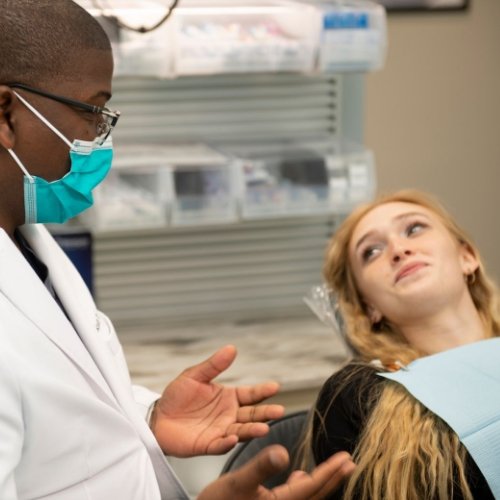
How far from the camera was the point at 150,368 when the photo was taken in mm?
2562

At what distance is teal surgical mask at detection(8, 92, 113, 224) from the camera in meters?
1.49

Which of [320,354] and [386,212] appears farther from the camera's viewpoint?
[320,354]

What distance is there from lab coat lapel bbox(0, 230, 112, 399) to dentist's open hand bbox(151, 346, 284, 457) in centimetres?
26

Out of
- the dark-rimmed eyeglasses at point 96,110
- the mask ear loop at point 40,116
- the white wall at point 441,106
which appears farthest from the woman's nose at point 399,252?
the white wall at point 441,106

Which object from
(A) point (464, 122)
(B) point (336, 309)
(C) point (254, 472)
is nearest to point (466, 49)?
(A) point (464, 122)

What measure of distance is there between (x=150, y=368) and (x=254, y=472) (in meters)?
1.25

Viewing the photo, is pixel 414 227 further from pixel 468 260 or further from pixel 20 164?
pixel 20 164

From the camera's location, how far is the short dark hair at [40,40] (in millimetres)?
1391

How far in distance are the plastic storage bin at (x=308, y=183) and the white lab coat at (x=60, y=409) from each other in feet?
3.38

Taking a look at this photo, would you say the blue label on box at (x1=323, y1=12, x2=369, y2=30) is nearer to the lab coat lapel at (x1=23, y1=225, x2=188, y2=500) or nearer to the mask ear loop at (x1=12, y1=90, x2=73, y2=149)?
the lab coat lapel at (x1=23, y1=225, x2=188, y2=500)

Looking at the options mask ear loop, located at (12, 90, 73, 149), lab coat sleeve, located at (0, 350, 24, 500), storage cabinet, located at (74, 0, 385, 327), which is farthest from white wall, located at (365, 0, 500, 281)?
lab coat sleeve, located at (0, 350, 24, 500)

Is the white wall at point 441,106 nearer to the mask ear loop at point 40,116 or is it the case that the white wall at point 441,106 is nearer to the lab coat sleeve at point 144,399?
the lab coat sleeve at point 144,399

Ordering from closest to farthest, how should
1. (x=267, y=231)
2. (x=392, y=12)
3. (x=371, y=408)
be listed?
(x=371, y=408), (x=267, y=231), (x=392, y=12)

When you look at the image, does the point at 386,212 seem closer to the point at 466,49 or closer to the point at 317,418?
the point at 317,418
